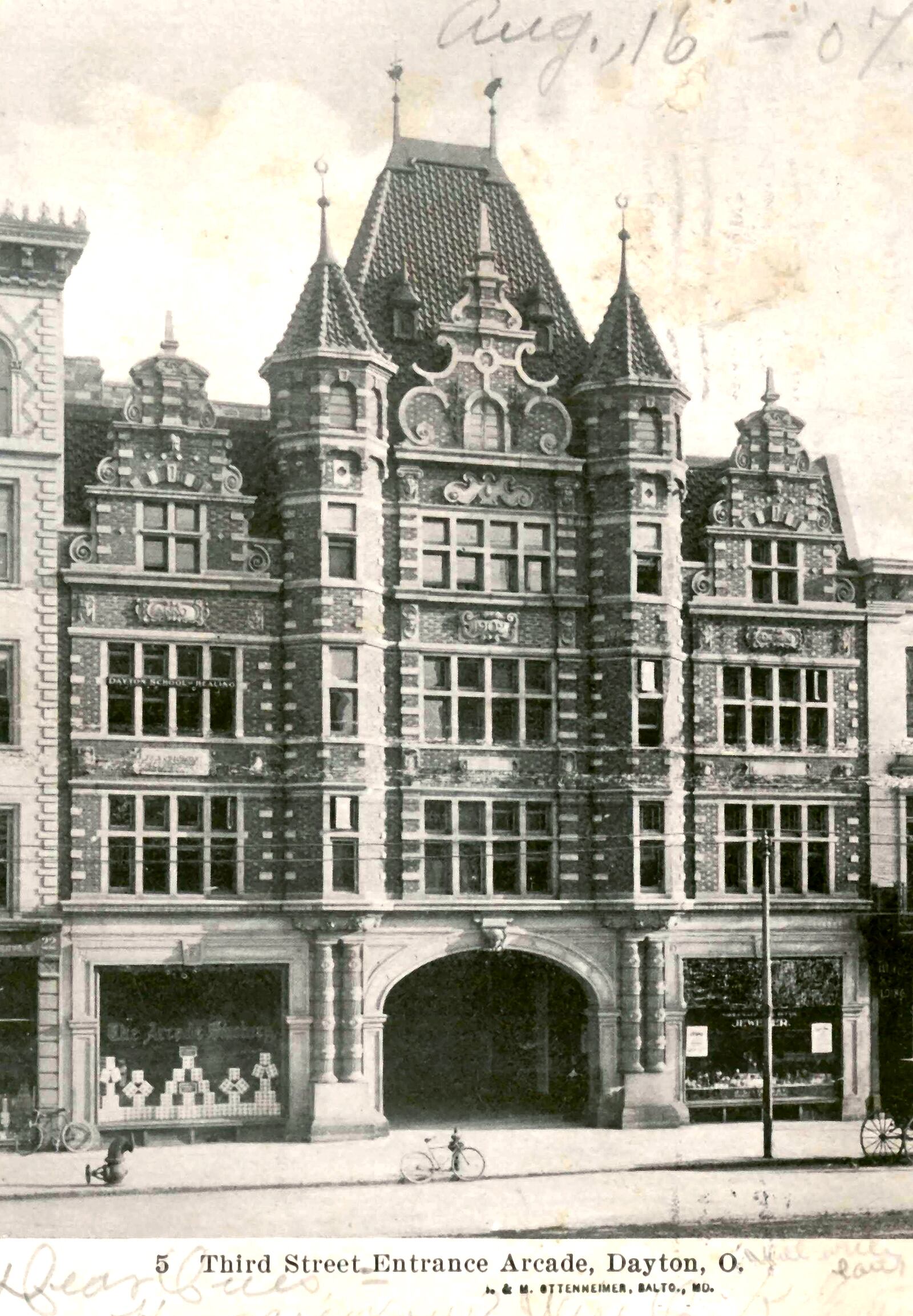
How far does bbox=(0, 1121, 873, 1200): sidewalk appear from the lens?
2902 centimetres

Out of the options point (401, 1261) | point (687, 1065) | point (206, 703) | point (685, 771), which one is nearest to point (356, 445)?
point (206, 703)

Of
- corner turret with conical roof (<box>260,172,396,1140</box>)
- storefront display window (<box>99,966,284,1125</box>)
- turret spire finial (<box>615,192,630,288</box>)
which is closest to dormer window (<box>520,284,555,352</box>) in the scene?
corner turret with conical roof (<box>260,172,396,1140</box>)

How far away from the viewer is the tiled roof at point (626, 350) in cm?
3494

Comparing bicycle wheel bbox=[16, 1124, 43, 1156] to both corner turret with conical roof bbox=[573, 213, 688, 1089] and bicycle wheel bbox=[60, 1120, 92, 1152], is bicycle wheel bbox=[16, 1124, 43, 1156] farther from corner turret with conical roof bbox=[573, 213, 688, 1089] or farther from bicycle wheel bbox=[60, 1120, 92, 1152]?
corner turret with conical roof bbox=[573, 213, 688, 1089]

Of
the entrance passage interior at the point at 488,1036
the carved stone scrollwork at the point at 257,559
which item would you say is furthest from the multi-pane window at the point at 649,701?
the carved stone scrollwork at the point at 257,559

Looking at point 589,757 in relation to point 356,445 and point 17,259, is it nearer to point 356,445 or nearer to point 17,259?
point 356,445

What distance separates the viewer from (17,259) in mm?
32250

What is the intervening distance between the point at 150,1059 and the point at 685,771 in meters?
11.5

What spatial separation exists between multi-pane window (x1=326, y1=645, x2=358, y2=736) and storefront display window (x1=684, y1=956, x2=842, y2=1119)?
8.10 m

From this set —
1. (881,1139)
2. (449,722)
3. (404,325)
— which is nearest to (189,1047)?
(449,722)

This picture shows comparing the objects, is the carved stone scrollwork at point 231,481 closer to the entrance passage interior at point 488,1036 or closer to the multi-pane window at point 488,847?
the multi-pane window at point 488,847

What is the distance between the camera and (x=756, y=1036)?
35.2m

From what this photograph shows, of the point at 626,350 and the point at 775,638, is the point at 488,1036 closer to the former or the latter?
the point at 775,638

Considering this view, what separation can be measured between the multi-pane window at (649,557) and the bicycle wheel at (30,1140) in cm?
1474
